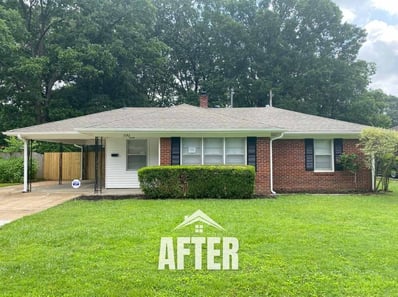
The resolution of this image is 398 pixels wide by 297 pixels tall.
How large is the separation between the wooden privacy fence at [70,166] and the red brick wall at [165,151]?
9427 millimetres

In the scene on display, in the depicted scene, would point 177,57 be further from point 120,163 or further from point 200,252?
point 200,252

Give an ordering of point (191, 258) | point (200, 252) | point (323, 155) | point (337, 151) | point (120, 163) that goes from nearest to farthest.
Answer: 1. point (191, 258)
2. point (200, 252)
3. point (337, 151)
4. point (323, 155)
5. point (120, 163)

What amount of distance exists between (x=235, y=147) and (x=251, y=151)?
0.60 metres

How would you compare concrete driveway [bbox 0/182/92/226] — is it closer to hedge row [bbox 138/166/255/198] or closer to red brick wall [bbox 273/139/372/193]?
hedge row [bbox 138/166/255/198]

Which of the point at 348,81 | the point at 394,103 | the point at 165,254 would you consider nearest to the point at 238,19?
the point at 348,81

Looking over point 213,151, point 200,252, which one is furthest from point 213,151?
point 200,252

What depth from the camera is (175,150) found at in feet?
40.5

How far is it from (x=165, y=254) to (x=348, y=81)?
30.4 meters

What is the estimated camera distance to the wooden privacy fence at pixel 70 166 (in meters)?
20.4

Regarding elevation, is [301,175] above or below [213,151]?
below

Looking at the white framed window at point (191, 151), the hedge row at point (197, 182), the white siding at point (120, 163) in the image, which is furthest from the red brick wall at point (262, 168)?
the white siding at point (120, 163)

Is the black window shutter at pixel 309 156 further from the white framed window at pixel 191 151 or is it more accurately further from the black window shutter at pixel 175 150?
the black window shutter at pixel 175 150

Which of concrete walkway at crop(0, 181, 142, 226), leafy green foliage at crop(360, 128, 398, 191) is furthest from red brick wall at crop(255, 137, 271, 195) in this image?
concrete walkway at crop(0, 181, 142, 226)

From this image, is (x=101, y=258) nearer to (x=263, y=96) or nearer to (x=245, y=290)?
(x=245, y=290)
